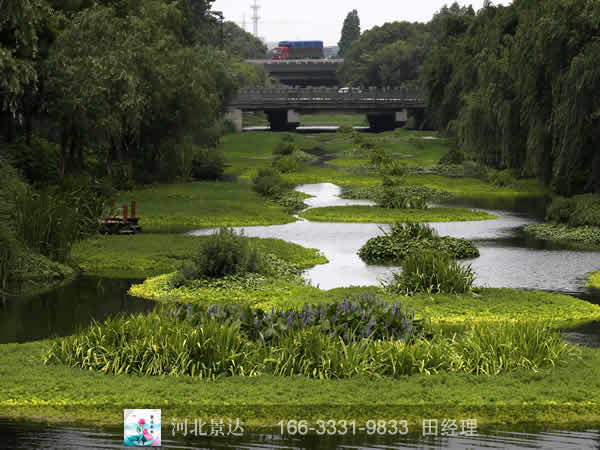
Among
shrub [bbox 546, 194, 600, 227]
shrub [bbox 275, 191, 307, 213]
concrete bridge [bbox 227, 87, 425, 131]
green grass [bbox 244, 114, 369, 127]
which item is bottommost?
green grass [bbox 244, 114, 369, 127]

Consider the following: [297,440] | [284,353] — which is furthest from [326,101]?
[297,440]

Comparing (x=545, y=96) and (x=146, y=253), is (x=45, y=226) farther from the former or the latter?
(x=545, y=96)

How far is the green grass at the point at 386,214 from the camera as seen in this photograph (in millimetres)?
37281

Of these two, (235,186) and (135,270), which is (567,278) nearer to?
(135,270)

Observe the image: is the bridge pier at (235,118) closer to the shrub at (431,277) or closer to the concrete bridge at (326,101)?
the concrete bridge at (326,101)

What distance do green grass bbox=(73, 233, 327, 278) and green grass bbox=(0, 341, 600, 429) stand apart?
10.7 meters

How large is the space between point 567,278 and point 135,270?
36.9ft

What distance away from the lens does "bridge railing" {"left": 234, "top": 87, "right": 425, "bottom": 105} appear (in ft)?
372

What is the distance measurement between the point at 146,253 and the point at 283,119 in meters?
98.1

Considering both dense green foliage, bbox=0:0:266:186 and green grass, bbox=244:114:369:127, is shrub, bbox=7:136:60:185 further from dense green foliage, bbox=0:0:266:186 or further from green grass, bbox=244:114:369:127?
green grass, bbox=244:114:369:127

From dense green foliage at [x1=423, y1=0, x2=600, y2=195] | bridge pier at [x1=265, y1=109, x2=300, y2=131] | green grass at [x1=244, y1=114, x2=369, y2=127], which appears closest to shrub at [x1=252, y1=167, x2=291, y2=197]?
dense green foliage at [x1=423, y1=0, x2=600, y2=195]

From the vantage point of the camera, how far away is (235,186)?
51125 mm

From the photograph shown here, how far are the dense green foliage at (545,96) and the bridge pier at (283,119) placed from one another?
208 feet

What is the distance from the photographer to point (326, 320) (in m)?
14.7
